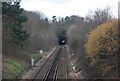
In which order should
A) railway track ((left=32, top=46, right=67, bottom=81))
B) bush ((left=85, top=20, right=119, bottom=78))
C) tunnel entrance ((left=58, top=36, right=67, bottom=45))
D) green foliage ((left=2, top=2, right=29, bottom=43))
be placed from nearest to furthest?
bush ((left=85, top=20, right=119, bottom=78)), railway track ((left=32, top=46, right=67, bottom=81)), green foliage ((left=2, top=2, right=29, bottom=43)), tunnel entrance ((left=58, top=36, right=67, bottom=45))

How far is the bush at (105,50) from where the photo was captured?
2038cm

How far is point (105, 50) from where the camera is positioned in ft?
69.4

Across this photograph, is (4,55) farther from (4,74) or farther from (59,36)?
(59,36)

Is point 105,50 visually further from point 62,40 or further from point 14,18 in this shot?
point 62,40

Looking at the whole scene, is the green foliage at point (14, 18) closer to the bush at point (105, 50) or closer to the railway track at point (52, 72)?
the railway track at point (52, 72)

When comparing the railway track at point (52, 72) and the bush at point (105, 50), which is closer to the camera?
the bush at point (105, 50)

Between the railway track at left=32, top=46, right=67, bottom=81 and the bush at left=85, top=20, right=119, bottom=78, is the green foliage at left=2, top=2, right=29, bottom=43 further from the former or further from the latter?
the bush at left=85, top=20, right=119, bottom=78

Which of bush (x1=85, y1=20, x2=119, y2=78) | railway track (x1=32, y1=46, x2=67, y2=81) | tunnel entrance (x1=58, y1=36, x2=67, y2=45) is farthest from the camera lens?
tunnel entrance (x1=58, y1=36, x2=67, y2=45)

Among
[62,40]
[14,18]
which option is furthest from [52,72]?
[62,40]

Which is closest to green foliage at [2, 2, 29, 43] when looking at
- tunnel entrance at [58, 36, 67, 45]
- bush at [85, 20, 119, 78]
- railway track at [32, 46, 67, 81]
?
railway track at [32, 46, 67, 81]

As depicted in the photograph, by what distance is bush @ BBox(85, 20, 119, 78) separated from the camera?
20.4 meters

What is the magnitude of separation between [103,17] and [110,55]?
14575mm

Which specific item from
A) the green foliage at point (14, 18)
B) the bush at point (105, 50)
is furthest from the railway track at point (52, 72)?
the bush at point (105, 50)

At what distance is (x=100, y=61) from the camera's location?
21.7 metres
